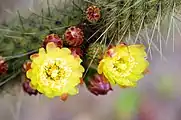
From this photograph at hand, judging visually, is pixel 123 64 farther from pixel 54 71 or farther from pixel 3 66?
pixel 3 66

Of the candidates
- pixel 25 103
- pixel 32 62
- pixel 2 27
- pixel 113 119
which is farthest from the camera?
pixel 113 119

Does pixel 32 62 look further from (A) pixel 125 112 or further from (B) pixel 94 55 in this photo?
(A) pixel 125 112

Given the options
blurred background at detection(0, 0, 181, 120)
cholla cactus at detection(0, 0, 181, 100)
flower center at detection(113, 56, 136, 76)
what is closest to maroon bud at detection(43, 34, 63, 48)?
cholla cactus at detection(0, 0, 181, 100)

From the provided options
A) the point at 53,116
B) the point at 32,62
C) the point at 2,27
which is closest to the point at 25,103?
the point at 53,116

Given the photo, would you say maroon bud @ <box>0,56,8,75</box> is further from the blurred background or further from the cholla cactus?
the blurred background

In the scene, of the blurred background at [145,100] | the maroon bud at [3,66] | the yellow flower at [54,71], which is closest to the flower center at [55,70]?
the yellow flower at [54,71]

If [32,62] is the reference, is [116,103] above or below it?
below

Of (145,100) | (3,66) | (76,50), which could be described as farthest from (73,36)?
(145,100)
